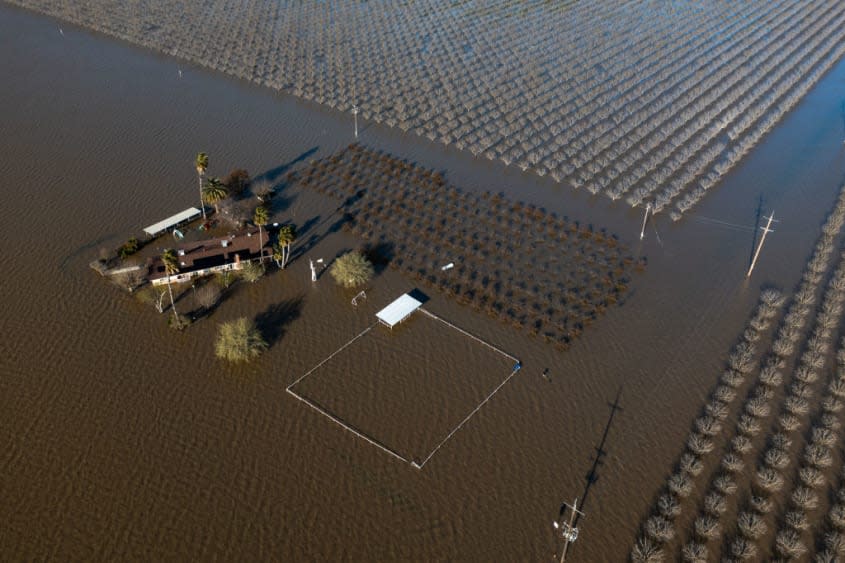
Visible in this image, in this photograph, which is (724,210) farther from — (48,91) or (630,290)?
(48,91)

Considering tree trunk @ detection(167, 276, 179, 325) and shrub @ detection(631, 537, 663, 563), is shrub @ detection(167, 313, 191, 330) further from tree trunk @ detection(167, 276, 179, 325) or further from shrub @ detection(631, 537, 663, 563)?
shrub @ detection(631, 537, 663, 563)

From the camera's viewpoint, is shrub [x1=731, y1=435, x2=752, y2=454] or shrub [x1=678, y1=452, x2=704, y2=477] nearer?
shrub [x1=678, y1=452, x2=704, y2=477]

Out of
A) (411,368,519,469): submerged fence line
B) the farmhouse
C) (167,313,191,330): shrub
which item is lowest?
(411,368,519,469): submerged fence line

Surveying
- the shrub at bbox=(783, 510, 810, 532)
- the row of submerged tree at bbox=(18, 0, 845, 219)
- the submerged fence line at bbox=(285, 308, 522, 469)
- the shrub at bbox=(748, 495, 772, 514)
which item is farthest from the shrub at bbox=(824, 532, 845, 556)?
the row of submerged tree at bbox=(18, 0, 845, 219)

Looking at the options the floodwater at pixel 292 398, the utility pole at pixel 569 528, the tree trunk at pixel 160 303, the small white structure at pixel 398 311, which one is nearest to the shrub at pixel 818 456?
the floodwater at pixel 292 398

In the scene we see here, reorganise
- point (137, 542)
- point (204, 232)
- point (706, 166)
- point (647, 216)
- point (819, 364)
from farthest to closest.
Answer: point (706, 166), point (647, 216), point (204, 232), point (819, 364), point (137, 542)

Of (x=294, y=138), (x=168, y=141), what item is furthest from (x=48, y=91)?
(x=294, y=138)

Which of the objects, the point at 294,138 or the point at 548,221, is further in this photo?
the point at 294,138

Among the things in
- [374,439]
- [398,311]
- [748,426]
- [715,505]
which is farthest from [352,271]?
[748,426]
